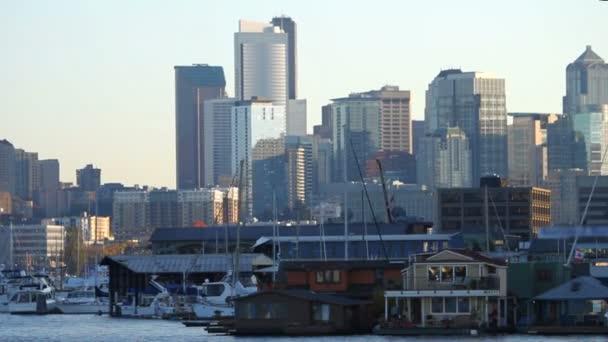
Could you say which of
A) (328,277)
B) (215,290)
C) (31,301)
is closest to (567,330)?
(328,277)

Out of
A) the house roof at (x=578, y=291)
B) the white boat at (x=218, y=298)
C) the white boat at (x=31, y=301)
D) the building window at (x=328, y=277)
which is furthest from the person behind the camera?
the white boat at (x=31, y=301)

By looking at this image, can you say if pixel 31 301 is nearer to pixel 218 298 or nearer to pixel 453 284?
pixel 218 298

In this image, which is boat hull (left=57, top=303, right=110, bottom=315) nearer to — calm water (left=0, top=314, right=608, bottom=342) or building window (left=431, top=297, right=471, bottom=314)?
calm water (left=0, top=314, right=608, bottom=342)

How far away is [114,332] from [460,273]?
1991 centimetres

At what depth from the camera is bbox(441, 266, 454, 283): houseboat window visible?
93.0 meters

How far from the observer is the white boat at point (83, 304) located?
142m

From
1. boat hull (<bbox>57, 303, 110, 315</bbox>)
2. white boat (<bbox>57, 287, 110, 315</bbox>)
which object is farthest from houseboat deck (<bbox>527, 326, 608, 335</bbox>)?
boat hull (<bbox>57, 303, 110, 315</bbox>)

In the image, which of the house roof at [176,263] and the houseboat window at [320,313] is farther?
the house roof at [176,263]

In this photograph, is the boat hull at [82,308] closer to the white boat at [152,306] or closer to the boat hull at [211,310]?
the white boat at [152,306]

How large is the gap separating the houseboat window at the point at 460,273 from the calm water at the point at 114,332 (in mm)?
4252

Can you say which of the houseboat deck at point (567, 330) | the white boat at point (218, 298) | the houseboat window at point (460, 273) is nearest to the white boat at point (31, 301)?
the white boat at point (218, 298)

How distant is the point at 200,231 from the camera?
160 metres

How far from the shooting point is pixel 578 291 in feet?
301

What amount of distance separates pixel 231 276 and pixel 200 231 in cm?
3274
